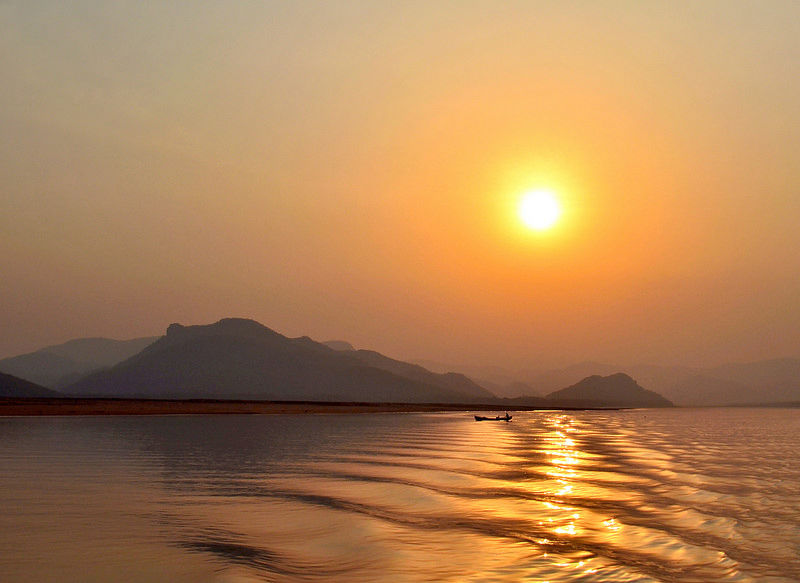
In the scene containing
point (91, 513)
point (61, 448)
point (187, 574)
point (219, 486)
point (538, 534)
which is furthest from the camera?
point (61, 448)

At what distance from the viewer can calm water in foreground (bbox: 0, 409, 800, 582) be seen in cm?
2016

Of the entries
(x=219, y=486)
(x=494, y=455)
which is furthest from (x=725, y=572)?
(x=494, y=455)

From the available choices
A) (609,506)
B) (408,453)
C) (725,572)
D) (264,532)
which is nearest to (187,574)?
(264,532)

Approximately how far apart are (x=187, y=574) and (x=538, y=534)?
12.1m

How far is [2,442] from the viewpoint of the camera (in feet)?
201

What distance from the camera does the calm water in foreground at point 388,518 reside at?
2016cm

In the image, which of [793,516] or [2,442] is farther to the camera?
[2,442]

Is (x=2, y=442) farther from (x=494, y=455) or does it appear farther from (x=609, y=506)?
(x=609, y=506)

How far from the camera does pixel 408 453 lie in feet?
195

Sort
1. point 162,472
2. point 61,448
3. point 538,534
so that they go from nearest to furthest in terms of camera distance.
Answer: point 538,534
point 162,472
point 61,448

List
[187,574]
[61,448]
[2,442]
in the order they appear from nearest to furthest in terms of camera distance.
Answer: [187,574] < [61,448] < [2,442]

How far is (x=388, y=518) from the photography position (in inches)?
1125

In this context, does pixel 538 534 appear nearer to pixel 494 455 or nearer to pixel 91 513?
pixel 91 513

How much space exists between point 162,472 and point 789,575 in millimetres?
33269
